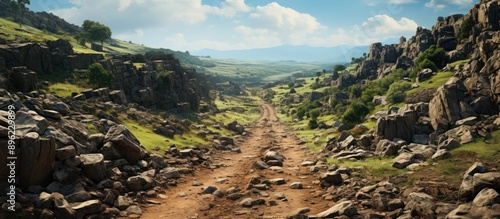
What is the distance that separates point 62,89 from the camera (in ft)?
224

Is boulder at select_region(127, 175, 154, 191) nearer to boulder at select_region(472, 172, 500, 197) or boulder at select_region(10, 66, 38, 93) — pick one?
boulder at select_region(472, 172, 500, 197)

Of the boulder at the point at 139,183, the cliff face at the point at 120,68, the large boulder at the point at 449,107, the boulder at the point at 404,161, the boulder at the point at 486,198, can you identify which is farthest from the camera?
the cliff face at the point at 120,68

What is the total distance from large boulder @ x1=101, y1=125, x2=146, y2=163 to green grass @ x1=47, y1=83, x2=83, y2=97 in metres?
39.4

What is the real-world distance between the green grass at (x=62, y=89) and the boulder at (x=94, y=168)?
44.9 metres

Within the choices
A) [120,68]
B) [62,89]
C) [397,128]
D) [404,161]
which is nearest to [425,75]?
[397,128]

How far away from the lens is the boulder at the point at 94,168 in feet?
84.4

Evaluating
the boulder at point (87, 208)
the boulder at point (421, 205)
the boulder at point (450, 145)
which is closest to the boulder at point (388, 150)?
the boulder at point (450, 145)

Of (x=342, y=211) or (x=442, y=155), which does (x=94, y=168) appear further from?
(x=442, y=155)

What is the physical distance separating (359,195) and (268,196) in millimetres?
7850

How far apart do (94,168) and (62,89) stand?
5187 centimetres

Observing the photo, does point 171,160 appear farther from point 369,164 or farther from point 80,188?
point 369,164

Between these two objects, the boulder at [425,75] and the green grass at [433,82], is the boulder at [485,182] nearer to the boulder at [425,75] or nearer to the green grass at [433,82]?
the green grass at [433,82]

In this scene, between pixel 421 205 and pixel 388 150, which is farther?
pixel 388 150

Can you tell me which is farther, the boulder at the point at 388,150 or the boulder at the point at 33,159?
the boulder at the point at 388,150
